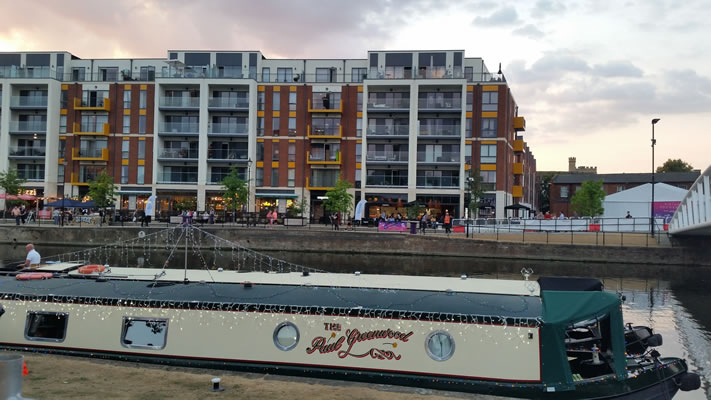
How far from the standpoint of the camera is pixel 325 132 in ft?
216

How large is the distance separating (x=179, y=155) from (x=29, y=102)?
2030cm

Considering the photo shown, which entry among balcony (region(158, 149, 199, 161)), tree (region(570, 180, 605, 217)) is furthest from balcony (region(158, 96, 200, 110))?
tree (region(570, 180, 605, 217))

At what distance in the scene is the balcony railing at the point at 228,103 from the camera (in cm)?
6575

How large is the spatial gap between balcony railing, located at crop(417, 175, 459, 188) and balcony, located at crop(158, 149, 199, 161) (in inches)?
1073

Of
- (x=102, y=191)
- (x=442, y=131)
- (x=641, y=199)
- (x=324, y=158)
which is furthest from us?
(x=324, y=158)

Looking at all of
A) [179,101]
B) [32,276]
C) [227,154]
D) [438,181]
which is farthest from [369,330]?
[179,101]

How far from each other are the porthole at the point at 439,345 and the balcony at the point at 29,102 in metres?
70.5

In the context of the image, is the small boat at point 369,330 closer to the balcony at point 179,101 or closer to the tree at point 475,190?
the tree at point 475,190

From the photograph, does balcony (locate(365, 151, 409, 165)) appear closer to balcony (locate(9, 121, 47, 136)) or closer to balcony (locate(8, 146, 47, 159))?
balcony (locate(8, 146, 47, 159))

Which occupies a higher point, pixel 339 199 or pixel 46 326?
pixel 339 199

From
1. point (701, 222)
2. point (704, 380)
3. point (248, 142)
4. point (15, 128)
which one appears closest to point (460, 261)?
point (701, 222)

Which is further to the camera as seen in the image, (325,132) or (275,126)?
(275,126)

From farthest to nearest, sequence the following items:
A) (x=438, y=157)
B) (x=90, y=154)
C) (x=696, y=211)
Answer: (x=90, y=154)
(x=438, y=157)
(x=696, y=211)

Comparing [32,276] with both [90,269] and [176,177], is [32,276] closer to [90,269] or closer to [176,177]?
[90,269]
